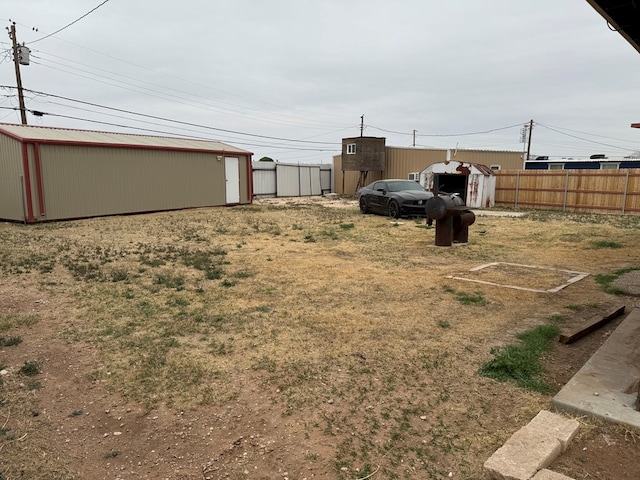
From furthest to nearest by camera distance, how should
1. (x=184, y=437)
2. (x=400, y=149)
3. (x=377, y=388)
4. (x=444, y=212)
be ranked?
(x=400, y=149), (x=444, y=212), (x=377, y=388), (x=184, y=437)

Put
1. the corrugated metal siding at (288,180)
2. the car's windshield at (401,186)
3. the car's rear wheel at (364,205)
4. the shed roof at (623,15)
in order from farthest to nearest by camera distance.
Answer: the corrugated metal siding at (288,180) < the car's rear wheel at (364,205) < the car's windshield at (401,186) < the shed roof at (623,15)

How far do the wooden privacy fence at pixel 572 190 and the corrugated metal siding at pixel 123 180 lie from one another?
14.0m

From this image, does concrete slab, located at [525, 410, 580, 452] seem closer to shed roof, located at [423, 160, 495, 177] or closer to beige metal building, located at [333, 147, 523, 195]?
shed roof, located at [423, 160, 495, 177]

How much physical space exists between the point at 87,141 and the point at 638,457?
17281 millimetres

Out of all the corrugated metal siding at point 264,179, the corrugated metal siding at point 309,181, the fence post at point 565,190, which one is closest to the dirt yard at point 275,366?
the fence post at point 565,190

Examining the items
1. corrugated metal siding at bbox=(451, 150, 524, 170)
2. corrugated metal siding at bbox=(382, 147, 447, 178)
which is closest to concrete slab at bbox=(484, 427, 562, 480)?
corrugated metal siding at bbox=(382, 147, 447, 178)

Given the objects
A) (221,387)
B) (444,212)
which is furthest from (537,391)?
(444,212)

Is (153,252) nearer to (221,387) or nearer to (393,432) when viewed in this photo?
(221,387)

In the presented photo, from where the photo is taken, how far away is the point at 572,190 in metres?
20.0

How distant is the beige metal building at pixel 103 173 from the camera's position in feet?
47.1

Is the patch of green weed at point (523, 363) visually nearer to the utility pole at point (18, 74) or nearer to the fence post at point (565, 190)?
the fence post at point (565, 190)

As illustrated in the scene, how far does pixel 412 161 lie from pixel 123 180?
19.6 metres

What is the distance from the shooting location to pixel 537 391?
138 inches

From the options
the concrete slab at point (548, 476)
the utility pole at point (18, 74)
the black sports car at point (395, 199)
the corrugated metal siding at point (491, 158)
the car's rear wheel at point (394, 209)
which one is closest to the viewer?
the concrete slab at point (548, 476)
